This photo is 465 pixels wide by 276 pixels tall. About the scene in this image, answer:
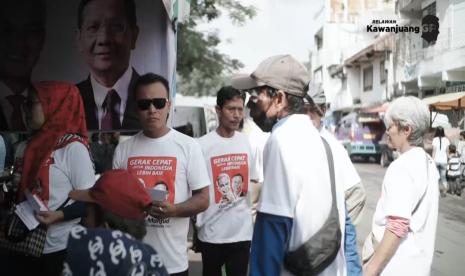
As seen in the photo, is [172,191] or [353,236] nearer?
[353,236]

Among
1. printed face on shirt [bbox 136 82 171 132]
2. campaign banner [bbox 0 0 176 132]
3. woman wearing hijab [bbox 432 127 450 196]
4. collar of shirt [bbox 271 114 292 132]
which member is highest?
campaign banner [bbox 0 0 176 132]

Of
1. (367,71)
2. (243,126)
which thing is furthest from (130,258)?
(367,71)

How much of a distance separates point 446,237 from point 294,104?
7.19 m

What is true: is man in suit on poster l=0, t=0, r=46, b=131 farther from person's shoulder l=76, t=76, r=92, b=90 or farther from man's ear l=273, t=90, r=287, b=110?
man's ear l=273, t=90, r=287, b=110

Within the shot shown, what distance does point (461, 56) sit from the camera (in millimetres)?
18562

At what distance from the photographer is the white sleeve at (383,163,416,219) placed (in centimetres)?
256

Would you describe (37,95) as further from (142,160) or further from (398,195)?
(398,195)

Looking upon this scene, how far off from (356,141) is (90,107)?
22735 mm

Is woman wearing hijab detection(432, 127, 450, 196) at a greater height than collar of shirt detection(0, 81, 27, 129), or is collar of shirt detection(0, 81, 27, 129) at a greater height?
collar of shirt detection(0, 81, 27, 129)

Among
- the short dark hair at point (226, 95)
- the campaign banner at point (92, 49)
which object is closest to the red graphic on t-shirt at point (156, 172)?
the short dark hair at point (226, 95)

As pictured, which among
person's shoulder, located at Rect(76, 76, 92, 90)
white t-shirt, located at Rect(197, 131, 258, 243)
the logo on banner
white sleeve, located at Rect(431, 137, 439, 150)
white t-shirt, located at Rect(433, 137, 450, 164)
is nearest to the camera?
white t-shirt, located at Rect(197, 131, 258, 243)

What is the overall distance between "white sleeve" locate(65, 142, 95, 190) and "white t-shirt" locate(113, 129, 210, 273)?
24cm

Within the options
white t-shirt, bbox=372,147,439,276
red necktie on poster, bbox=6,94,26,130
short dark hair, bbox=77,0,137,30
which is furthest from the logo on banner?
white t-shirt, bbox=372,147,439,276

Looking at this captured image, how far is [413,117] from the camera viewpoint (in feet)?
8.93
